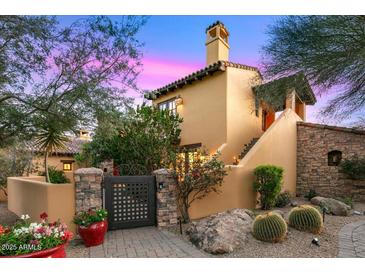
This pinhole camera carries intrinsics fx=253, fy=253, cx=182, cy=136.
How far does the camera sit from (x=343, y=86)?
7.18m

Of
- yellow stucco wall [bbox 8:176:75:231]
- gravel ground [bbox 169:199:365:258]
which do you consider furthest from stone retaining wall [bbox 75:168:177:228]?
gravel ground [bbox 169:199:365:258]

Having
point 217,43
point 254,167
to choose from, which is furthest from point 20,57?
point 217,43

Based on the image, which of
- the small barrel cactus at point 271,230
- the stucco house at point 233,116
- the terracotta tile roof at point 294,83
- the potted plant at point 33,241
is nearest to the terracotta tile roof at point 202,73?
the stucco house at point 233,116

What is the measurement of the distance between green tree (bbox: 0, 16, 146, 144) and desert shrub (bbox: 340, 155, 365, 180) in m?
8.62

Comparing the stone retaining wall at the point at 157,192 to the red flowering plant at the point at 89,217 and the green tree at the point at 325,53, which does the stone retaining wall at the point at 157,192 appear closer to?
the red flowering plant at the point at 89,217

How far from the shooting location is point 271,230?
5262 mm

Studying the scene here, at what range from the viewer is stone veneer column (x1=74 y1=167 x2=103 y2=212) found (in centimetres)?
620

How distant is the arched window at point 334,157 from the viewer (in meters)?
10.3

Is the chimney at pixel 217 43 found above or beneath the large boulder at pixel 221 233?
above

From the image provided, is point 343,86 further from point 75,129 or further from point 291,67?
point 75,129

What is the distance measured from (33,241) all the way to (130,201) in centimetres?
334

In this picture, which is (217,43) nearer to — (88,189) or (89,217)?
(88,189)

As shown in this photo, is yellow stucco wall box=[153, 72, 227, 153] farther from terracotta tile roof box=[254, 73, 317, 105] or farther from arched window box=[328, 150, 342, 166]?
arched window box=[328, 150, 342, 166]

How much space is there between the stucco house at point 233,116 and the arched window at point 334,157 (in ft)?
4.43
